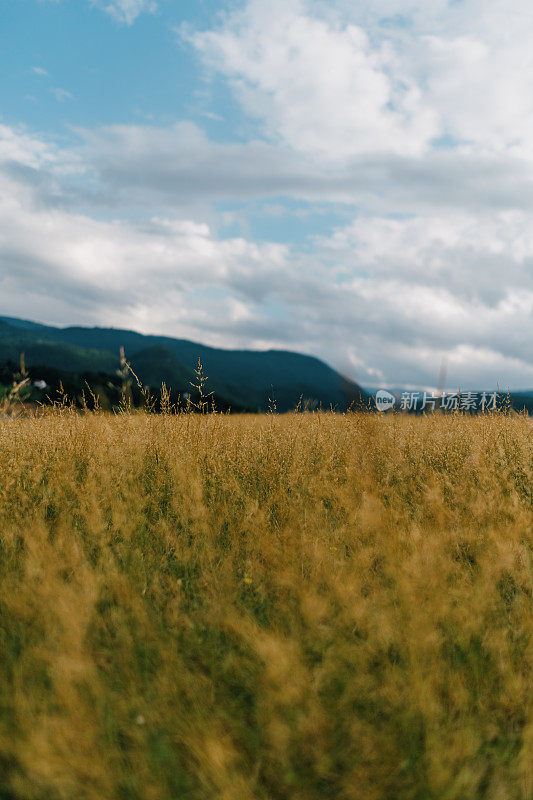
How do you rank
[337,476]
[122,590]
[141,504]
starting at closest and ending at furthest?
[122,590] < [141,504] < [337,476]

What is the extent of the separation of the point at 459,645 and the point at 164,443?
3.13 meters

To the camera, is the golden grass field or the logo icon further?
the logo icon

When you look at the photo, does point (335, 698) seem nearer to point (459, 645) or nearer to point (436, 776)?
point (436, 776)

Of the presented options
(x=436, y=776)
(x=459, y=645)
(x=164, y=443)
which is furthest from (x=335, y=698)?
(x=164, y=443)

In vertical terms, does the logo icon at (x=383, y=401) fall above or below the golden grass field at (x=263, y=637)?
above

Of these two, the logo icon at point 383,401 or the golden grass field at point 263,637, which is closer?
the golden grass field at point 263,637

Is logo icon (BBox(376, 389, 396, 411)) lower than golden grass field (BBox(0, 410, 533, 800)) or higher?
higher

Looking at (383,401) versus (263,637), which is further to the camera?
(383,401)

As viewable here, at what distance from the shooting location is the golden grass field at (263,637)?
4.67 ft

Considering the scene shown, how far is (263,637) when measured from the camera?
1.87 metres

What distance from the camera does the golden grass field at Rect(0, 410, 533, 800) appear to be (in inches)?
56.1

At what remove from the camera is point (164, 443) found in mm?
4441

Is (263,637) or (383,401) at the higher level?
(383,401)

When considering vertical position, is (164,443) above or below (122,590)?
above
